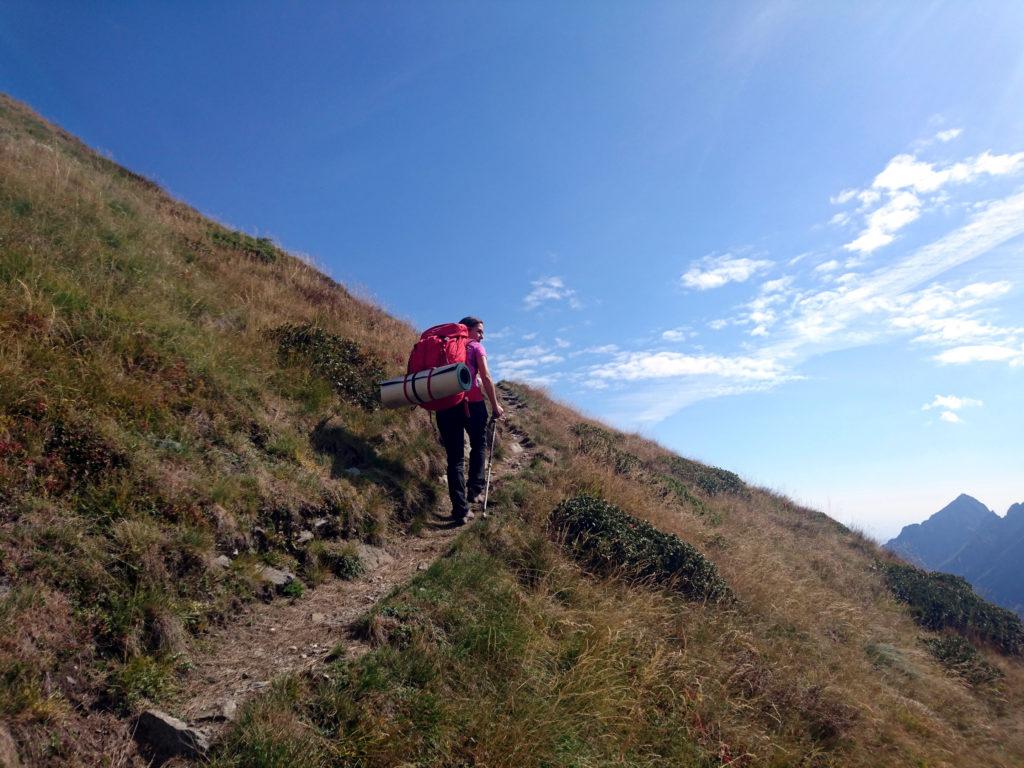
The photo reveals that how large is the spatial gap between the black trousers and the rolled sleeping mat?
1.39ft

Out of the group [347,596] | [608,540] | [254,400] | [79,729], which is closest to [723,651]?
[608,540]

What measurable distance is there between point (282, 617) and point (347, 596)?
635 mm

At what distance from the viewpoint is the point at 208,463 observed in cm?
475

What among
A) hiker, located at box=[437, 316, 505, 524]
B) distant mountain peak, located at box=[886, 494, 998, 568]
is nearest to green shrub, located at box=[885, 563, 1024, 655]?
hiker, located at box=[437, 316, 505, 524]

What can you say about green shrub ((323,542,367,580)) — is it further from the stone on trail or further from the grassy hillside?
the stone on trail

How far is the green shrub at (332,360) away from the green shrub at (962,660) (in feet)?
30.0

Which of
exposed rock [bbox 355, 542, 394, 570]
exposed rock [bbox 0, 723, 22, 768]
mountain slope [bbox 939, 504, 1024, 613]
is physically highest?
exposed rock [bbox 355, 542, 394, 570]

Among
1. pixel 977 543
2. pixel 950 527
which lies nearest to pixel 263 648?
pixel 977 543

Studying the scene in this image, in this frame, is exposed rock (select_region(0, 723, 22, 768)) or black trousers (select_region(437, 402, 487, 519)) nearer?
exposed rock (select_region(0, 723, 22, 768))

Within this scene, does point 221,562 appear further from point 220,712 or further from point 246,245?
point 246,245

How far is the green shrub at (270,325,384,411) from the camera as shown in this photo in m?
7.70

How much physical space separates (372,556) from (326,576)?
2.30 feet

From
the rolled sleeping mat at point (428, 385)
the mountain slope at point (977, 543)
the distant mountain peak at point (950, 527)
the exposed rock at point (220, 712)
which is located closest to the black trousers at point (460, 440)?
the rolled sleeping mat at point (428, 385)

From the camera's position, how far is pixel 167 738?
2.76 m
